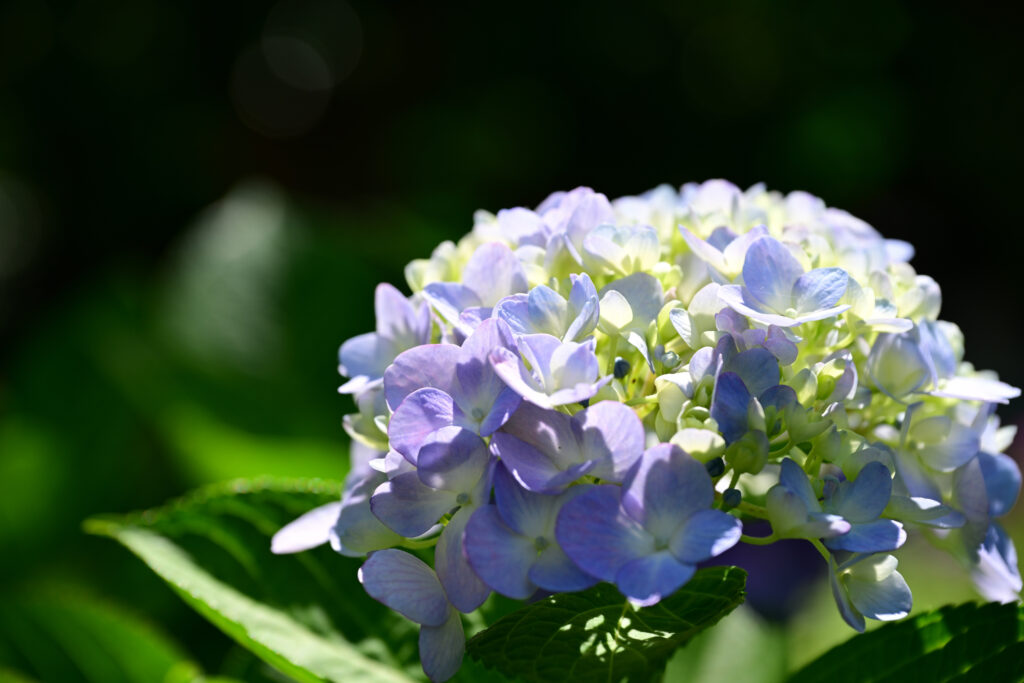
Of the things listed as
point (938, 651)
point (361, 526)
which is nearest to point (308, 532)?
point (361, 526)

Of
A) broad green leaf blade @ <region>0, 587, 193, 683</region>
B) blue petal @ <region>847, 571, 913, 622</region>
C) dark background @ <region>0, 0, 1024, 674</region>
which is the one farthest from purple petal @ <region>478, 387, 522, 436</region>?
dark background @ <region>0, 0, 1024, 674</region>

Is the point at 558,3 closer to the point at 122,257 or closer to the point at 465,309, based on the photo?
the point at 122,257

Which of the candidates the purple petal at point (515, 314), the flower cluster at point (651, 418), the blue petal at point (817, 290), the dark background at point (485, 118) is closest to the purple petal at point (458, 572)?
the flower cluster at point (651, 418)

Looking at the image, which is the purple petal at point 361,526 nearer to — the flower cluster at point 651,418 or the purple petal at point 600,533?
the flower cluster at point 651,418

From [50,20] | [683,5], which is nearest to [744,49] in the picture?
[683,5]

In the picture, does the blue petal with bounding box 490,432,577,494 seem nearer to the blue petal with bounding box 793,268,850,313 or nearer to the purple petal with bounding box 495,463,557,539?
the purple petal with bounding box 495,463,557,539
